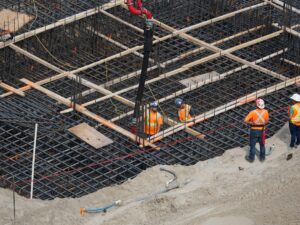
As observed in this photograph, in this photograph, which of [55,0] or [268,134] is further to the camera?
[55,0]

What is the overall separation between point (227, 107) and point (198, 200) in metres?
4.26

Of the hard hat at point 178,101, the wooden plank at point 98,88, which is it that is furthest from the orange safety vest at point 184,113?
the wooden plank at point 98,88

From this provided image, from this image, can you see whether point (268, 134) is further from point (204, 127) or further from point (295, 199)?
point (295, 199)

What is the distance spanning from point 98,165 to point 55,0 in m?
7.84

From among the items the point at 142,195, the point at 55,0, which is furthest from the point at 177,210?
the point at 55,0

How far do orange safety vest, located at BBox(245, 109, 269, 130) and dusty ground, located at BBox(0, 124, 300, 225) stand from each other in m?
0.86

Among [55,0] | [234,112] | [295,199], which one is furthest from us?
[55,0]

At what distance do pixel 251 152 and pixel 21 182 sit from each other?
16.4 feet

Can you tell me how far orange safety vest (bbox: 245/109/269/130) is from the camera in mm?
30234

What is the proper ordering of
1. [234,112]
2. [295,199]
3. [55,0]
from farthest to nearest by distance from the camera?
1. [55,0]
2. [234,112]
3. [295,199]

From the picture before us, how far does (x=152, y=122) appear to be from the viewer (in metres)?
31.5

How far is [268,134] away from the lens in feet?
105

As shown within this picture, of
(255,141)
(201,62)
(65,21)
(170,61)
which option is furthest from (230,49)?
(255,141)

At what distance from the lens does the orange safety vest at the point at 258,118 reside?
30234mm
